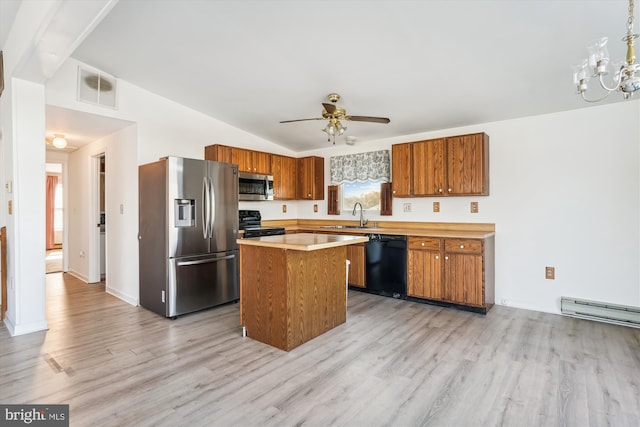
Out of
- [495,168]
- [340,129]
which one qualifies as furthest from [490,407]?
[495,168]

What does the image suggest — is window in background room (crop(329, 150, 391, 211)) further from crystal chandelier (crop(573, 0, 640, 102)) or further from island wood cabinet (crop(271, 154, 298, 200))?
crystal chandelier (crop(573, 0, 640, 102))

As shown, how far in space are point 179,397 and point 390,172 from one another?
12.8 ft

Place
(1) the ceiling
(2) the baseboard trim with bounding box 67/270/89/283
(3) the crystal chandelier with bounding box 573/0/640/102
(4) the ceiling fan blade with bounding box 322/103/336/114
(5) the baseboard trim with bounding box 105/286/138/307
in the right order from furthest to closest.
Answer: (2) the baseboard trim with bounding box 67/270/89/283
(5) the baseboard trim with bounding box 105/286/138/307
(4) the ceiling fan blade with bounding box 322/103/336/114
(1) the ceiling
(3) the crystal chandelier with bounding box 573/0/640/102

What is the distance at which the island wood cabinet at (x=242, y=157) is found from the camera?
4.54 meters

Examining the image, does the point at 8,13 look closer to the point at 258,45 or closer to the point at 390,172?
the point at 258,45

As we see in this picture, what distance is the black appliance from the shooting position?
4.59 m

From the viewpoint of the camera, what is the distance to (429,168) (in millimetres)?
4254

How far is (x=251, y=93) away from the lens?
12.9 ft

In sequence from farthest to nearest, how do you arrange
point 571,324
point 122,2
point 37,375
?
1. point 571,324
2. point 122,2
3. point 37,375

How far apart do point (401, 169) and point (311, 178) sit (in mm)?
1698

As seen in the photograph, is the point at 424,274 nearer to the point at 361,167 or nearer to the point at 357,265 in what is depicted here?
the point at 357,265

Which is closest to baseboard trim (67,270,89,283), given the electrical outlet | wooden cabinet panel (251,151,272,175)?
wooden cabinet panel (251,151,272,175)

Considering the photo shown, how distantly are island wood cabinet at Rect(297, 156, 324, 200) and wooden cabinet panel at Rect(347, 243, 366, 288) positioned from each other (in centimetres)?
142

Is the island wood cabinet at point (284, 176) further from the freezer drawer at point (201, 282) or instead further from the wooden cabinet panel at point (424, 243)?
the wooden cabinet panel at point (424, 243)
